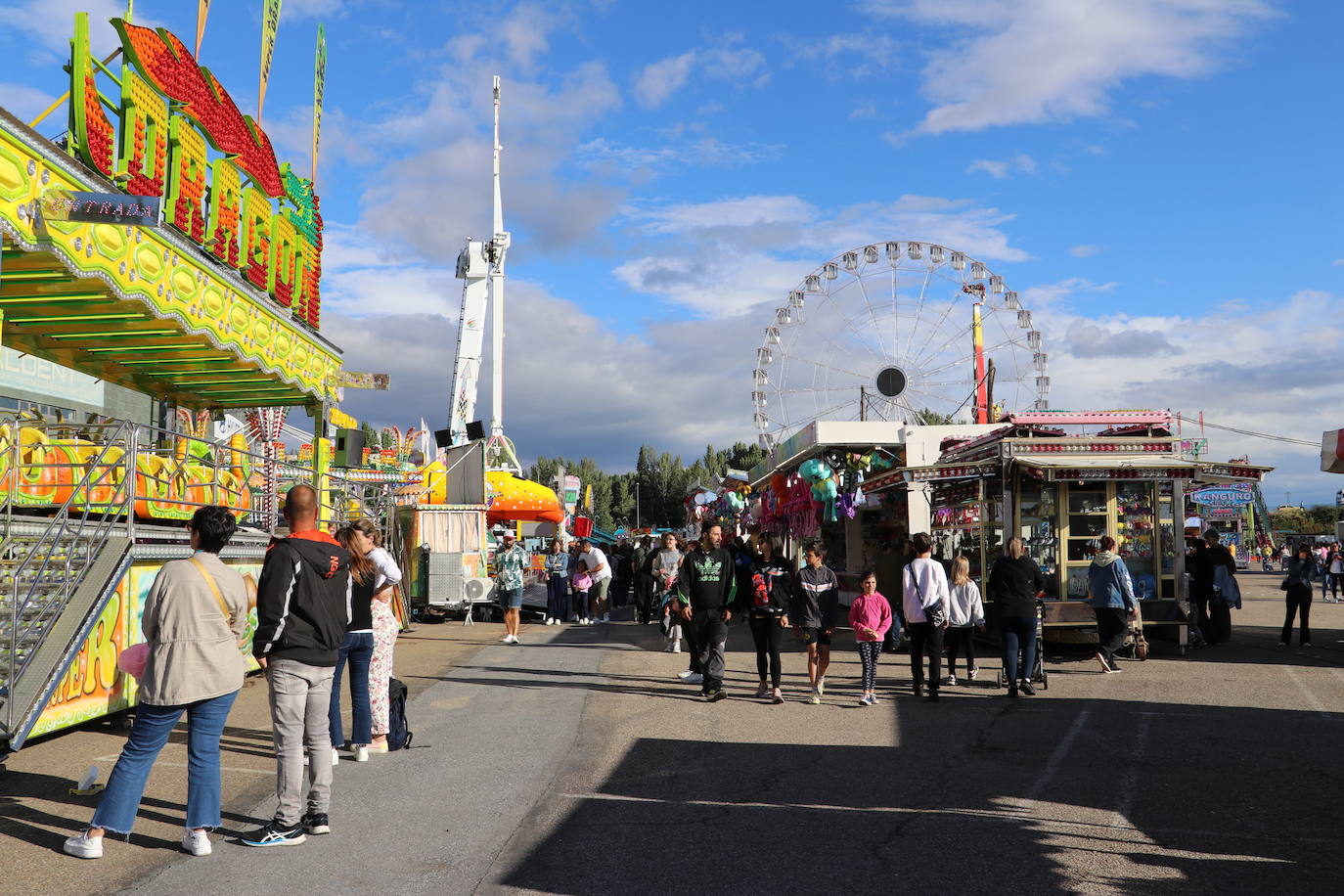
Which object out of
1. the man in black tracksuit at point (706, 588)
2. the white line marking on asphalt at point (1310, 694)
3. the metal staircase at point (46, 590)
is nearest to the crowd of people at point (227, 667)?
the metal staircase at point (46, 590)

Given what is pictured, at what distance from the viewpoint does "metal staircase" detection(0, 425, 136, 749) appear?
690cm

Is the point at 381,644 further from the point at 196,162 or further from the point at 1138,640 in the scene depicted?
the point at 1138,640

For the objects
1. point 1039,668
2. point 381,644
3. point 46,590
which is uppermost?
point 46,590

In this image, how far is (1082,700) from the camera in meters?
10.2

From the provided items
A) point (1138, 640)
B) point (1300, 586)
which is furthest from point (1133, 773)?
point (1300, 586)

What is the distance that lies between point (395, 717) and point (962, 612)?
6191 millimetres

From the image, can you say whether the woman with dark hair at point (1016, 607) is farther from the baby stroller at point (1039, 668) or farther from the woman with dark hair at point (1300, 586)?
the woman with dark hair at point (1300, 586)

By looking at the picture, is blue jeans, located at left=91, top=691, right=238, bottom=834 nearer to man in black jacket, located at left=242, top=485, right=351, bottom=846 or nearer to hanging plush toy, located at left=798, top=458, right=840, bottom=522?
man in black jacket, located at left=242, top=485, right=351, bottom=846

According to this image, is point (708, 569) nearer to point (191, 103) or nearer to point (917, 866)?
point (917, 866)

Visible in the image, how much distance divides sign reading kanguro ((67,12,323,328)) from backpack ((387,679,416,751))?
3.76 meters

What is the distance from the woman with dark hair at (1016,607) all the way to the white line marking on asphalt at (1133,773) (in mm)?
1429

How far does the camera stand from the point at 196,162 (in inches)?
432

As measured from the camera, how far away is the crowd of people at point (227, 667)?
513cm

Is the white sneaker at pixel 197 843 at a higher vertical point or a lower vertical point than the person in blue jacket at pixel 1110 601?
lower
